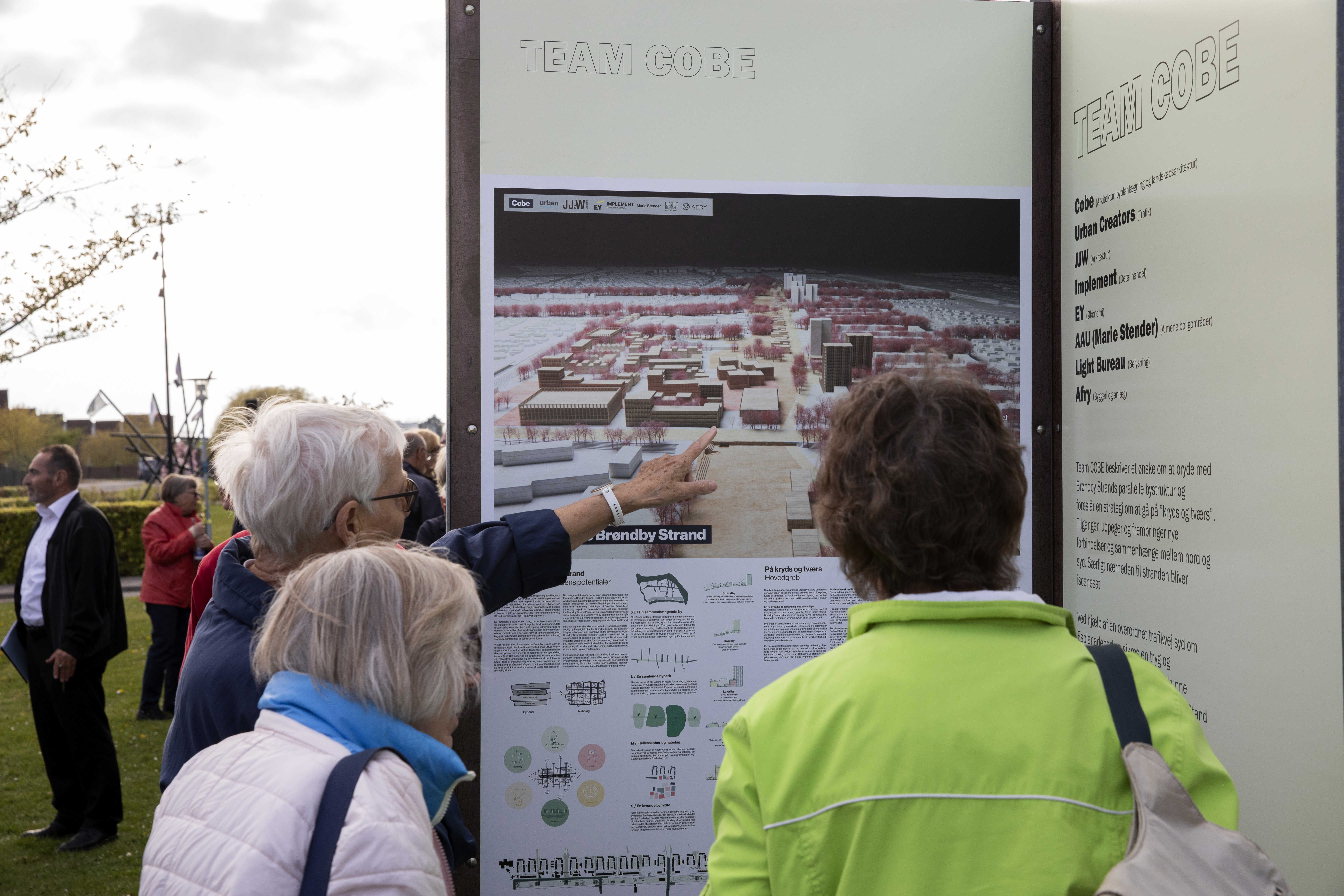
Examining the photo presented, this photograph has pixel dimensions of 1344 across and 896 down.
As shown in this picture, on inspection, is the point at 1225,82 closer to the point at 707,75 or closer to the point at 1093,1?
the point at 1093,1

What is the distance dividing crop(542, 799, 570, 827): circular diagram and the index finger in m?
0.94

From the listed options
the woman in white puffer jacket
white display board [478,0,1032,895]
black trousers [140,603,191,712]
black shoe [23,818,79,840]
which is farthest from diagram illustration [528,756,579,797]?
black trousers [140,603,191,712]

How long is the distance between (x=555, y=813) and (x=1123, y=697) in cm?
176

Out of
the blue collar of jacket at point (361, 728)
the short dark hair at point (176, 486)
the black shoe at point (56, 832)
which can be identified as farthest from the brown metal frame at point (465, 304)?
the short dark hair at point (176, 486)

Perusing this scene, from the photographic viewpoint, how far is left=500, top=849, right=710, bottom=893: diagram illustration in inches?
100.0

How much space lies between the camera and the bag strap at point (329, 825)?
1145 mm

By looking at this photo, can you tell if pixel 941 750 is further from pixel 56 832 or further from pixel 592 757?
pixel 56 832

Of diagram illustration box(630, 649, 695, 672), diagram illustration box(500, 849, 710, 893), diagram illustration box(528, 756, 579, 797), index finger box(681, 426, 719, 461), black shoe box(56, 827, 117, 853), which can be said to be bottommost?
black shoe box(56, 827, 117, 853)

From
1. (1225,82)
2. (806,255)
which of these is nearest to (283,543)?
(806,255)

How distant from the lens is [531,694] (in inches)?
101

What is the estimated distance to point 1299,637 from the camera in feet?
5.69

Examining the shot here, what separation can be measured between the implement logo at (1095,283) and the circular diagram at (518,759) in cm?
182

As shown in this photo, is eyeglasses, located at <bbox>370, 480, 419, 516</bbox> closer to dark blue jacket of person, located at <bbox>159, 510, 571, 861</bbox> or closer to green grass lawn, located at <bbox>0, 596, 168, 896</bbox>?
dark blue jacket of person, located at <bbox>159, 510, 571, 861</bbox>

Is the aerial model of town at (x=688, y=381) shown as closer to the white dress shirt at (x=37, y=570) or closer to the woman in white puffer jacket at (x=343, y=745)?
the woman in white puffer jacket at (x=343, y=745)
